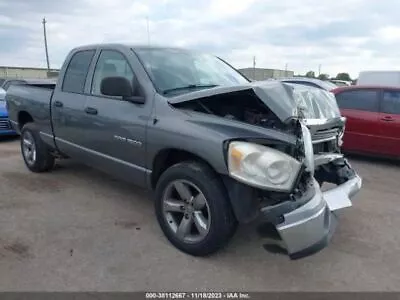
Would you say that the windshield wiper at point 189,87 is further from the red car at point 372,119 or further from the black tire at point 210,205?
the red car at point 372,119

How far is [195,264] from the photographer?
3453 mm

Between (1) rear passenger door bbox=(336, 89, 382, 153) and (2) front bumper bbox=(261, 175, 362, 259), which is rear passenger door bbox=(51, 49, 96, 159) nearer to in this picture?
(2) front bumper bbox=(261, 175, 362, 259)

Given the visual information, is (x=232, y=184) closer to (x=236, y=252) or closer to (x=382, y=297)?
(x=236, y=252)

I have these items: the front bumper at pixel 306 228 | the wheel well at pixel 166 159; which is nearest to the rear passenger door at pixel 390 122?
the front bumper at pixel 306 228

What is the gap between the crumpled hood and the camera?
3176 millimetres

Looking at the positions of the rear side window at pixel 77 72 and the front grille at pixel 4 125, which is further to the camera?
the front grille at pixel 4 125

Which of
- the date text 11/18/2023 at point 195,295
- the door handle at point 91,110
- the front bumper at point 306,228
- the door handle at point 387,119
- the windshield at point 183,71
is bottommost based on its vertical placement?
the date text 11/18/2023 at point 195,295

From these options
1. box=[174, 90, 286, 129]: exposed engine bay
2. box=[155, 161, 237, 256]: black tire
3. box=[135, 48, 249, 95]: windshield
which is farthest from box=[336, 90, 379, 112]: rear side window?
box=[155, 161, 237, 256]: black tire

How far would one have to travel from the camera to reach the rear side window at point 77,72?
498 centimetres

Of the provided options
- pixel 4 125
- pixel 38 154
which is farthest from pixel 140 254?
pixel 4 125

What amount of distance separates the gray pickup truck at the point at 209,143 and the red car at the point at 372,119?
3648 millimetres

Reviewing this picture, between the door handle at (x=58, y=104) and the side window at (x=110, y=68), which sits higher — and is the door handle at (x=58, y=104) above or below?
below

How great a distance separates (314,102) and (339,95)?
464cm

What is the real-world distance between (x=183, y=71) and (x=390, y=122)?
4.67m
